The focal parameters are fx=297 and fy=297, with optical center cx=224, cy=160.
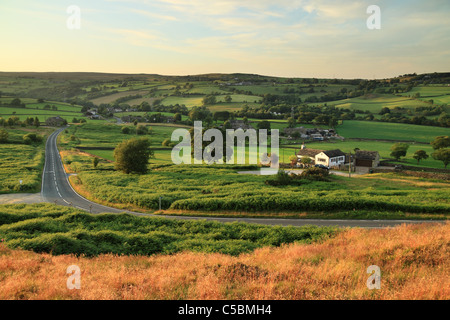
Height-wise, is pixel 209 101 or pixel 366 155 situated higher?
pixel 209 101

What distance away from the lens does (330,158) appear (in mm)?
67562

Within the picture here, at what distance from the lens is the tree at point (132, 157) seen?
51.7m

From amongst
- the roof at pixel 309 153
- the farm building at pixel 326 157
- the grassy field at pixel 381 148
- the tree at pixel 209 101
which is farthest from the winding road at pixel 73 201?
the tree at pixel 209 101

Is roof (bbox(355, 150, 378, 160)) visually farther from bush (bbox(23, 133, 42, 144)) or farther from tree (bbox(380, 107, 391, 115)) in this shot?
tree (bbox(380, 107, 391, 115))

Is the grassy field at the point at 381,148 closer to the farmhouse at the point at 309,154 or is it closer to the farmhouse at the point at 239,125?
the farmhouse at the point at 309,154

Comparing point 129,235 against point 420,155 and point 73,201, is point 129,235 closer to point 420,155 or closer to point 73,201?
point 73,201

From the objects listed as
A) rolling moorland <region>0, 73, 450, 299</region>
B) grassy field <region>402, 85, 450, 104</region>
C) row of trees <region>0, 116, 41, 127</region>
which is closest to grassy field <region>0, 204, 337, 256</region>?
rolling moorland <region>0, 73, 450, 299</region>

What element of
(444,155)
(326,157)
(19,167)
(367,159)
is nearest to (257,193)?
(326,157)

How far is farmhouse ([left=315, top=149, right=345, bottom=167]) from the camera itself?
67.3m

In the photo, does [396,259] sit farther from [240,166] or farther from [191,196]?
[240,166]

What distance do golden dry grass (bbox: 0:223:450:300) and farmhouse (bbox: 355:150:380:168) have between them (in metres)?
57.1

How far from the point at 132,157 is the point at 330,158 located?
43.2m
